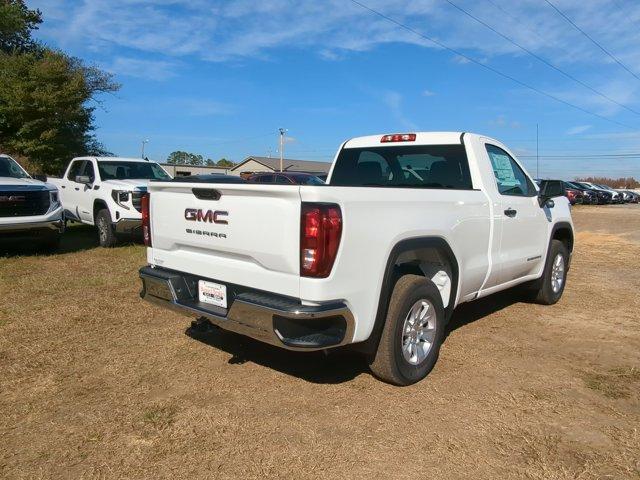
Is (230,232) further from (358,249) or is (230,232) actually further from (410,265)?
(410,265)

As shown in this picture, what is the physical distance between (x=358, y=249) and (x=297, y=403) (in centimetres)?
120

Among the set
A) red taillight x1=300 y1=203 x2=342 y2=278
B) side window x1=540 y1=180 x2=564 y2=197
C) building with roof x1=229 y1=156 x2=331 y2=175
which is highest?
building with roof x1=229 y1=156 x2=331 y2=175

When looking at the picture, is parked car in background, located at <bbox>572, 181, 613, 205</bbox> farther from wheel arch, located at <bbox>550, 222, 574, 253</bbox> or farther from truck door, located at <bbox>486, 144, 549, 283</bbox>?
truck door, located at <bbox>486, 144, 549, 283</bbox>

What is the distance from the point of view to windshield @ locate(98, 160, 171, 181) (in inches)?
436

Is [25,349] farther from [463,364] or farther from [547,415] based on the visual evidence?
[547,415]

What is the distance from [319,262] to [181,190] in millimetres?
1446

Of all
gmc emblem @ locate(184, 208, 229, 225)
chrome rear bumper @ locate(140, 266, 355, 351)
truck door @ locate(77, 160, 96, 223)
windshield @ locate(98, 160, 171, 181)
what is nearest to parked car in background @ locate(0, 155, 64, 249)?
truck door @ locate(77, 160, 96, 223)

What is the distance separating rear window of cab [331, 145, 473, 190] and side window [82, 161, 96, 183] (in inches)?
274

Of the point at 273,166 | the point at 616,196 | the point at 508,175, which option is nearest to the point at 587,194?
the point at 616,196

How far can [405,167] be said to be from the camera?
5367mm

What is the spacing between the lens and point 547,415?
361 cm

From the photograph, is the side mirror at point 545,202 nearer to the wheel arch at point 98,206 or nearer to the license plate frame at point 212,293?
the license plate frame at point 212,293

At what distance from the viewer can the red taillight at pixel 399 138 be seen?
5363mm

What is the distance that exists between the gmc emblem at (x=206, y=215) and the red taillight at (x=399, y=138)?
2359 millimetres
